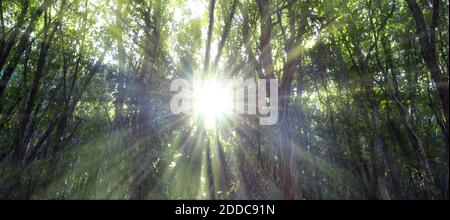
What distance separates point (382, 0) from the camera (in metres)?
13.2

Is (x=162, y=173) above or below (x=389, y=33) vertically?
below

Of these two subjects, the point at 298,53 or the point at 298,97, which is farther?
the point at 298,97

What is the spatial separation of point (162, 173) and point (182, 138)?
67.8 inches

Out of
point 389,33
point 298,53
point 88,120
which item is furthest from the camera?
point 88,120

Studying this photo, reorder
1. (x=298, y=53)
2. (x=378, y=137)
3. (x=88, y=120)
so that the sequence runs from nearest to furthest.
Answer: (x=298, y=53)
(x=378, y=137)
(x=88, y=120)

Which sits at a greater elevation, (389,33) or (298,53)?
(389,33)

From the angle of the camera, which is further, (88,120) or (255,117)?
(88,120)

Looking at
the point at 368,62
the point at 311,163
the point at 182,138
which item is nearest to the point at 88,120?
the point at 182,138

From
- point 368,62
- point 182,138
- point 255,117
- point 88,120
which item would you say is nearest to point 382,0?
point 368,62
